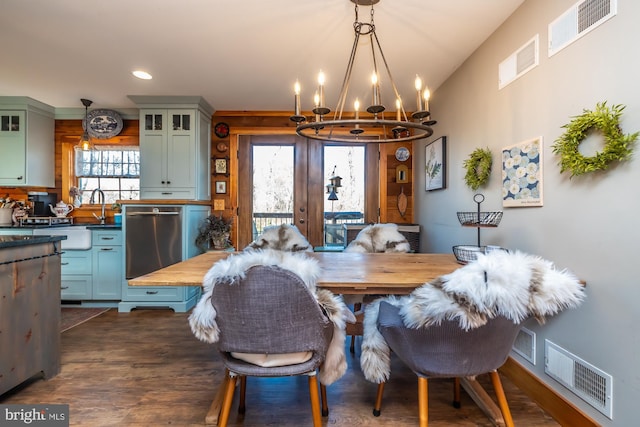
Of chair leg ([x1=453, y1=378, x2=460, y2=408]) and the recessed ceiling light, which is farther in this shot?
the recessed ceiling light

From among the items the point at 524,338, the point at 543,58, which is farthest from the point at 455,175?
the point at 524,338

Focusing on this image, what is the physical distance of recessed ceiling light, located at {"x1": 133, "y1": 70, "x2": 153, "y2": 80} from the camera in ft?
9.52

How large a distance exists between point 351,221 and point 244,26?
2.60 meters

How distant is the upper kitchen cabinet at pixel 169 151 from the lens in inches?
141

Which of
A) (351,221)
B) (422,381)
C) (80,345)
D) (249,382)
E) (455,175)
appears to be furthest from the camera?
(351,221)

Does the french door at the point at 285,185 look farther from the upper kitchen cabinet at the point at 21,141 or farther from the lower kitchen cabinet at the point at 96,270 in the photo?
the upper kitchen cabinet at the point at 21,141

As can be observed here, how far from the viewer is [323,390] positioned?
5.52 feet

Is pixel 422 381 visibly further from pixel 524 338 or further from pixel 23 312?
pixel 23 312

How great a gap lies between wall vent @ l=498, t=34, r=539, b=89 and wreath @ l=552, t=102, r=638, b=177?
22.6 inches

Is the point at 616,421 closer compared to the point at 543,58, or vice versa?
the point at 616,421

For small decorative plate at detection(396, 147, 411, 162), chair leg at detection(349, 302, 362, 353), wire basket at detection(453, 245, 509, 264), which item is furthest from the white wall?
small decorative plate at detection(396, 147, 411, 162)

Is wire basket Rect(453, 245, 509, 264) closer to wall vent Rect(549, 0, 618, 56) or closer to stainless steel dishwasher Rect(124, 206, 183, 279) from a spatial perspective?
wall vent Rect(549, 0, 618, 56)

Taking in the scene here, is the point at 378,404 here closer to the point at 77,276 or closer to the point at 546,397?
the point at 546,397

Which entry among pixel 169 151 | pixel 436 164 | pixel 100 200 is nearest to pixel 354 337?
pixel 436 164
